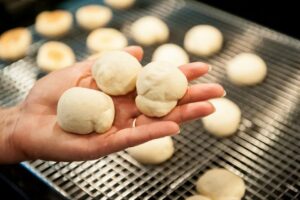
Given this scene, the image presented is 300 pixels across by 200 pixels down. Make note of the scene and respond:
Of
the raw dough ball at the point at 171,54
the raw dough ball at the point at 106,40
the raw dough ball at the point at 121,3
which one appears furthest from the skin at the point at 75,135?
the raw dough ball at the point at 121,3

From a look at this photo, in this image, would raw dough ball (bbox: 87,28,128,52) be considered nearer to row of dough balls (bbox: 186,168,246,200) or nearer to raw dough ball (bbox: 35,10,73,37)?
raw dough ball (bbox: 35,10,73,37)

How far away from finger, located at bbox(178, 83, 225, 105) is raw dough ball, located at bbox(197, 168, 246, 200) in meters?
0.25

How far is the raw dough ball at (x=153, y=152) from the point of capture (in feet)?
4.27

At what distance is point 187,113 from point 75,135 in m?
0.28

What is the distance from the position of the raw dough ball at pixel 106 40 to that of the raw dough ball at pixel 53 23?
0.14 m

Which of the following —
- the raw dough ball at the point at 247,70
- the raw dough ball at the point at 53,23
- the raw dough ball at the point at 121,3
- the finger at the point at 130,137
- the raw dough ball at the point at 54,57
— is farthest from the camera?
the raw dough ball at the point at 121,3

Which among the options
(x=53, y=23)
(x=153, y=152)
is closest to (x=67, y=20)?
(x=53, y=23)

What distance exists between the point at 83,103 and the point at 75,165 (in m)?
0.28

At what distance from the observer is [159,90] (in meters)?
1.13

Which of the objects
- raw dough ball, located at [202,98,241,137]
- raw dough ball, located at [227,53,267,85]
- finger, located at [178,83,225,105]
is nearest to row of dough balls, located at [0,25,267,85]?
raw dough ball, located at [227,53,267,85]

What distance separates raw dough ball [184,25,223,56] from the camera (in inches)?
67.3

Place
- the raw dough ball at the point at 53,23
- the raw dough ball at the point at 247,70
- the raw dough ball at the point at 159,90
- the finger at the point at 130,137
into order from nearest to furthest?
the finger at the point at 130,137 → the raw dough ball at the point at 159,90 → the raw dough ball at the point at 247,70 → the raw dough ball at the point at 53,23

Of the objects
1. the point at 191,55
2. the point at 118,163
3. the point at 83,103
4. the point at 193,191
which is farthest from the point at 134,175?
the point at 191,55

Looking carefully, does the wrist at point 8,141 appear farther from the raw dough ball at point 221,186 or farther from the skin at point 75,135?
the raw dough ball at point 221,186
